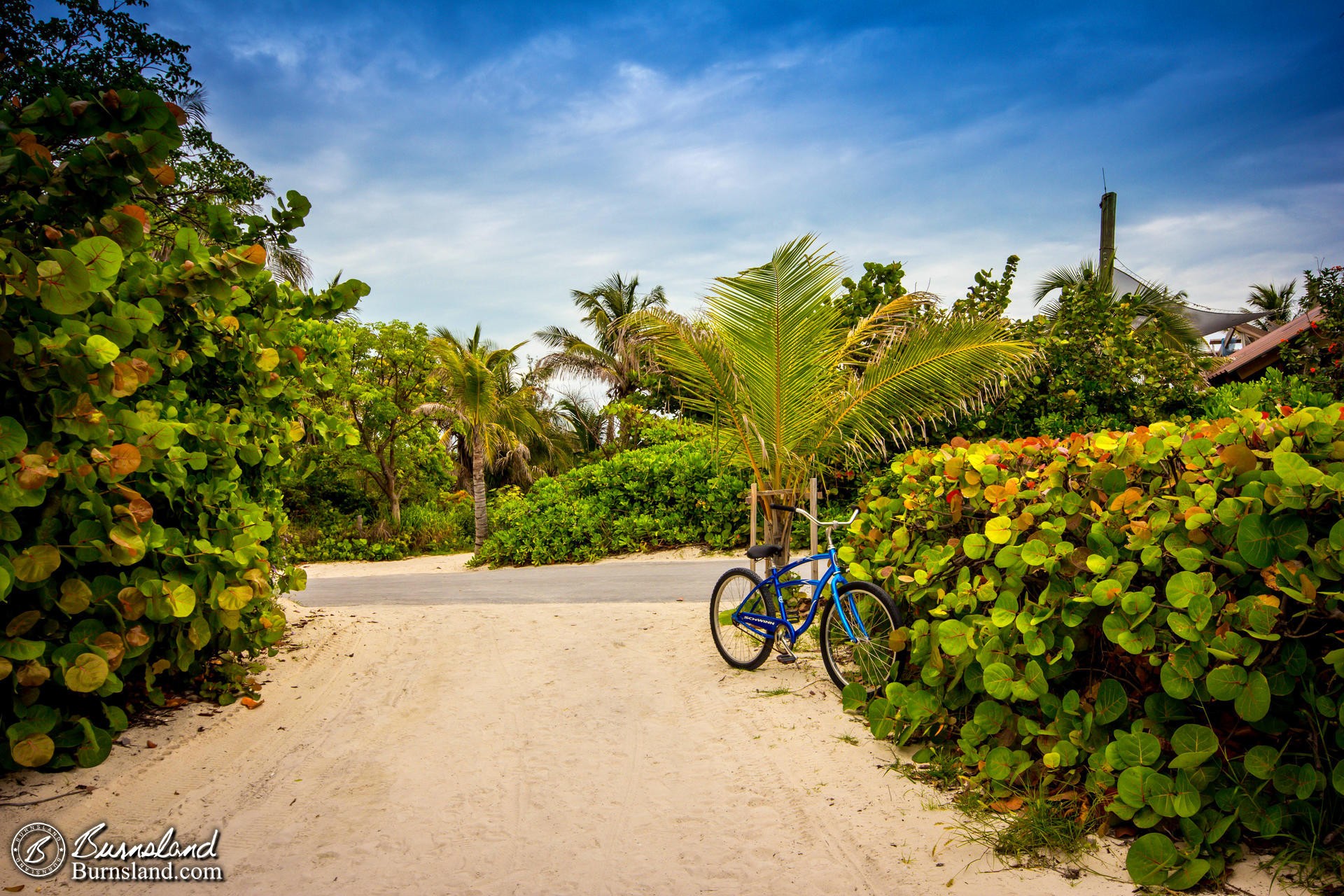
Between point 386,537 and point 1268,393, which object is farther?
point 386,537

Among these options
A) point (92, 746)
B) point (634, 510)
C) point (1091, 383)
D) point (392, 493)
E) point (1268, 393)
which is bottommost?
point (92, 746)

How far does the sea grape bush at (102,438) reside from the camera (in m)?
3.03

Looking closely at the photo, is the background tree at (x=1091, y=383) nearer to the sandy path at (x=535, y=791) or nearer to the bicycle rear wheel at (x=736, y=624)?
the bicycle rear wheel at (x=736, y=624)

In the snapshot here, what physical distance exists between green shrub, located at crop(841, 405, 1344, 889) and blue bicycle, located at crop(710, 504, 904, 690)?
53cm

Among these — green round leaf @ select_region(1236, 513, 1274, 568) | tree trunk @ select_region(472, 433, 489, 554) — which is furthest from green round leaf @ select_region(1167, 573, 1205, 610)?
tree trunk @ select_region(472, 433, 489, 554)

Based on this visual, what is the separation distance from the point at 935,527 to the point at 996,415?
341 inches

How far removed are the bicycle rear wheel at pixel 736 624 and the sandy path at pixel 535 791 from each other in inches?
5.8

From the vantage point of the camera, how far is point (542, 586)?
9945 mm

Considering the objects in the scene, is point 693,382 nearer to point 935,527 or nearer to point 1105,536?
point 935,527

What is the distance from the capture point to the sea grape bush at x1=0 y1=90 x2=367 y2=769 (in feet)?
9.95

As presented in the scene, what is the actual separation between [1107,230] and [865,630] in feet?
53.5

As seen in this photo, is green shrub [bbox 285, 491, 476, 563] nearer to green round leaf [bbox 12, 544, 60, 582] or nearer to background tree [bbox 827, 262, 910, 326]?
background tree [bbox 827, 262, 910, 326]

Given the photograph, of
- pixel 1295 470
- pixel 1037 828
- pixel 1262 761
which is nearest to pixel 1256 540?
pixel 1295 470

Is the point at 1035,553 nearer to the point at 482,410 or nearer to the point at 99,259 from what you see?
the point at 99,259
